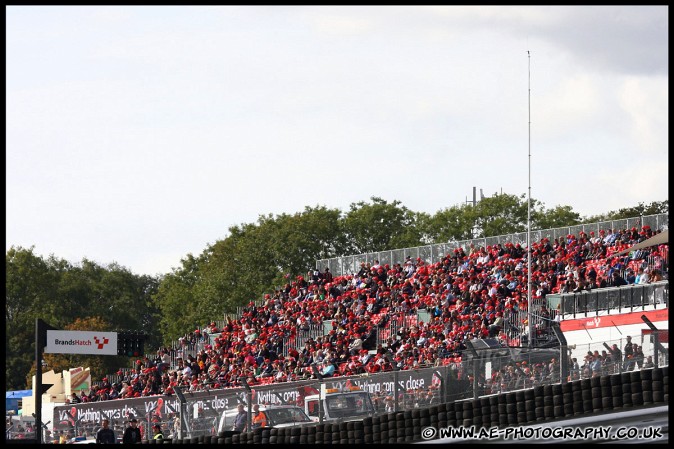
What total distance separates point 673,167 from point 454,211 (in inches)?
2936

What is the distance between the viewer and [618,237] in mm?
41156

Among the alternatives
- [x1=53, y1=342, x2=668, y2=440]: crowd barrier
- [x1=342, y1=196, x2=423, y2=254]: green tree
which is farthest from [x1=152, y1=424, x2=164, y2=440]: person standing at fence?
[x1=342, y1=196, x2=423, y2=254]: green tree

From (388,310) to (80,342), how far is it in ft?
54.5

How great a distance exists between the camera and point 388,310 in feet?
150

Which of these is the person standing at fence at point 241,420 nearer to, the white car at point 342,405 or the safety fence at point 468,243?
the white car at point 342,405

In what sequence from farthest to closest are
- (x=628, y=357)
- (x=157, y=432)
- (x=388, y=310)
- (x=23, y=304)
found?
1. (x=23, y=304)
2. (x=388, y=310)
3. (x=157, y=432)
4. (x=628, y=357)

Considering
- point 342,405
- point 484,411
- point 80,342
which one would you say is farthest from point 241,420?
point 80,342

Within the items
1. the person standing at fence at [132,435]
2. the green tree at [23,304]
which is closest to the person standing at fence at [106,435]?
the person standing at fence at [132,435]

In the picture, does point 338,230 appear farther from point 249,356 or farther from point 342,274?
point 249,356

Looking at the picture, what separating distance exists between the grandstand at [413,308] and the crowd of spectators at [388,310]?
60mm

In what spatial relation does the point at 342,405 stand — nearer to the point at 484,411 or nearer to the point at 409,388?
the point at 409,388

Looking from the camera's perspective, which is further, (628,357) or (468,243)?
(468,243)

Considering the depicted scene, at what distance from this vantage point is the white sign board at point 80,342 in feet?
99.8

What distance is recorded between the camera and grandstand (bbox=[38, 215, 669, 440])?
119ft
